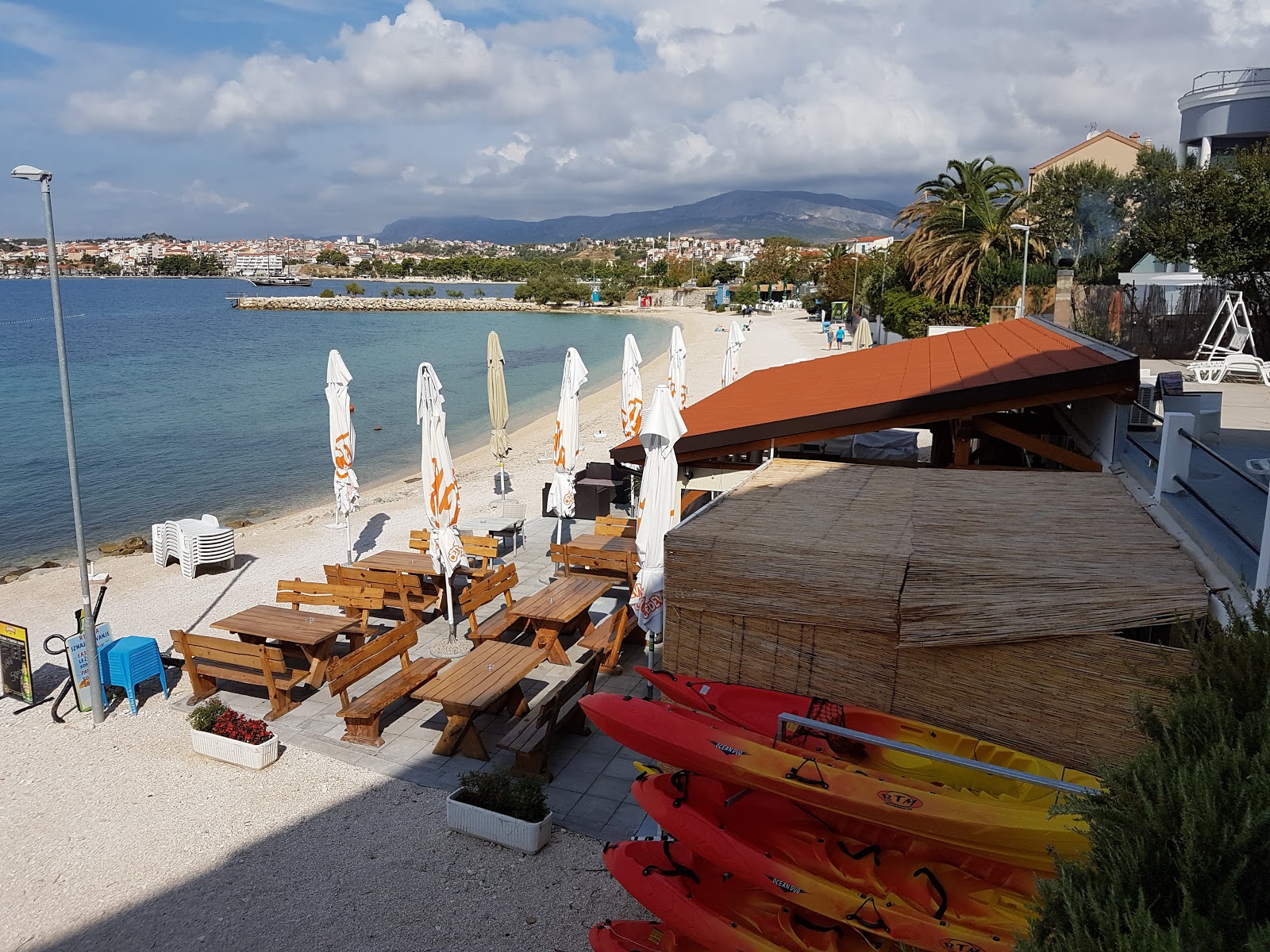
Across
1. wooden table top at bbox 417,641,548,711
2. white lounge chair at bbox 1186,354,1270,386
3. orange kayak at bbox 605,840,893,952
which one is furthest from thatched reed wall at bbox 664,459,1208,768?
white lounge chair at bbox 1186,354,1270,386

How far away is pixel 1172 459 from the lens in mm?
5414

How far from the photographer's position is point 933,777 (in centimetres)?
407

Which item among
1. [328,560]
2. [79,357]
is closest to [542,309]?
[79,357]

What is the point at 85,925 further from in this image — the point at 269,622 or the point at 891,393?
the point at 891,393

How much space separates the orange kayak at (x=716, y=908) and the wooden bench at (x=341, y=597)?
5.65m

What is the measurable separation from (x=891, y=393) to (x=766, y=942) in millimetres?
4826

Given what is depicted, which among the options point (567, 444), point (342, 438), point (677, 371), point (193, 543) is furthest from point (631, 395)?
point (193, 543)

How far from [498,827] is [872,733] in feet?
10.4

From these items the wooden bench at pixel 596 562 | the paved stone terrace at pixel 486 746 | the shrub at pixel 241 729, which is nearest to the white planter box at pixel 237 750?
the shrub at pixel 241 729

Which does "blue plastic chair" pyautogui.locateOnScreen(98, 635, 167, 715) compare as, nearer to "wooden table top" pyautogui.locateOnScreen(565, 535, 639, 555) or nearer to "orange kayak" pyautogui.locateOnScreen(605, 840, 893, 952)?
"wooden table top" pyautogui.locateOnScreen(565, 535, 639, 555)

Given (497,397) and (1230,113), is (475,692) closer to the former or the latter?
(497,397)

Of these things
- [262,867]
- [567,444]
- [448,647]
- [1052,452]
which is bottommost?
[262,867]

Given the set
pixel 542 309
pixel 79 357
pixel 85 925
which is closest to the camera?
pixel 85 925

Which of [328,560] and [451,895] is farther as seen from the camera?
[328,560]
